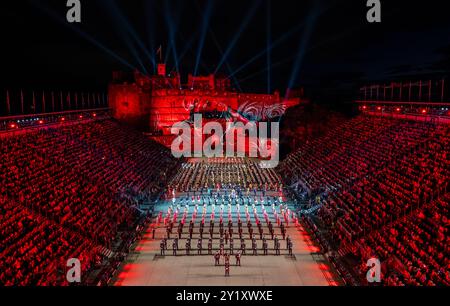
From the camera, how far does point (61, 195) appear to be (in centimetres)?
2412

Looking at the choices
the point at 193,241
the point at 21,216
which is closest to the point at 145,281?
the point at 193,241

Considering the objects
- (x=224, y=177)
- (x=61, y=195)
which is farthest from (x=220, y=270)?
(x=224, y=177)

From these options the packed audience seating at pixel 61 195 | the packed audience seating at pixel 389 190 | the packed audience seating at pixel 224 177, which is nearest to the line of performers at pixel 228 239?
the packed audience seating at pixel 389 190

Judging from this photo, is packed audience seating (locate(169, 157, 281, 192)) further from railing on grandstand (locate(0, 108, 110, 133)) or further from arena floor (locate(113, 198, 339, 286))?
arena floor (locate(113, 198, 339, 286))

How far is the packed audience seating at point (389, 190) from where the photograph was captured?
1733cm

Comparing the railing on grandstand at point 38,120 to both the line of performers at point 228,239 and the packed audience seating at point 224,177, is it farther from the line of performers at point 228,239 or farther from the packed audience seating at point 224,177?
the line of performers at point 228,239

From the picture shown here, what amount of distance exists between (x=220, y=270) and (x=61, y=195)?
36.7ft

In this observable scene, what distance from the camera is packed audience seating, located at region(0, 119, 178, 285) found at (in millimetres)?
17016

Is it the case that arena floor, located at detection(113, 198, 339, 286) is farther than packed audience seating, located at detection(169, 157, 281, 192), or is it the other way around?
packed audience seating, located at detection(169, 157, 281, 192)

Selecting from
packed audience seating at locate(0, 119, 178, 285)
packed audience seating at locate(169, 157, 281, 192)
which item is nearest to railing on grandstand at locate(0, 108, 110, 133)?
packed audience seating at locate(0, 119, 178, 285)

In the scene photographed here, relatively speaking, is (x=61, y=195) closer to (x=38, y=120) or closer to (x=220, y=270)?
(x=220, y=270)

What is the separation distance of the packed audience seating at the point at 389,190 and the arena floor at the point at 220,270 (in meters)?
2.32

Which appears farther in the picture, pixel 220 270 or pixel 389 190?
pixel 389 190

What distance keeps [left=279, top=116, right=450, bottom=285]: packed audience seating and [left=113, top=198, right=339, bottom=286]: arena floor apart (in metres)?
2.32
